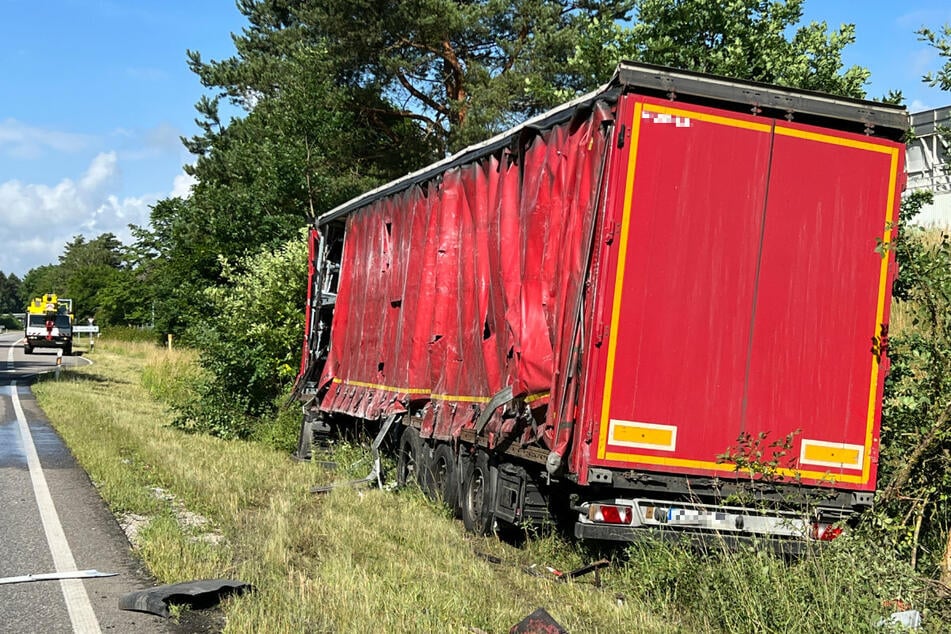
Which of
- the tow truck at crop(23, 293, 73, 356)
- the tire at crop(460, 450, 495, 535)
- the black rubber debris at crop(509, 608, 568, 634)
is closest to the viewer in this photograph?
the black rubber debris at crop(509, 608, 568, 634)

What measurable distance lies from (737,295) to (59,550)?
542cm

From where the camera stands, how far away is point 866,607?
570 cm

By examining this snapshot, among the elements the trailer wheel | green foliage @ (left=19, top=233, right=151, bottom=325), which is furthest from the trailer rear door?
green foliage @ (left=19, top=233, right=151, bottom=325)

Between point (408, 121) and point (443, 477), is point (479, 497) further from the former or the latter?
point (408, 121)

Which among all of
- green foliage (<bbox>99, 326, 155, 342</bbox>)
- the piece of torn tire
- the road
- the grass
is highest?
green foliage (<bbox>99, 326, 155, 342</bbox>)

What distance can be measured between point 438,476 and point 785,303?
14.8ft

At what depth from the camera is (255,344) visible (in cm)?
1814

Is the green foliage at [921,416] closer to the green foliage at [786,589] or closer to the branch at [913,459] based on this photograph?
the branch at [913,459]

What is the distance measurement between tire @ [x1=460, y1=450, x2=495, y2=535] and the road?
296 centimetres

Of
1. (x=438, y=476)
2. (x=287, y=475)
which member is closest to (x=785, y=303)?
(x=438, y=476)

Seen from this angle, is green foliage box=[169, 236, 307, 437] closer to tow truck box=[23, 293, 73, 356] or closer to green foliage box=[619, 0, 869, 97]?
green foliage box=[619, 0, 869, 97]

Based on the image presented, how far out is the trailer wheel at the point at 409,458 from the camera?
11.3 m

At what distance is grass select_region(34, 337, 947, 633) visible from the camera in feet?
19.4

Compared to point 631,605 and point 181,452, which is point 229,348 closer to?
point 181,452
